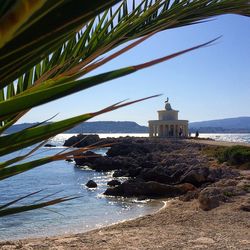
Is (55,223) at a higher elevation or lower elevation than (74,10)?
lower

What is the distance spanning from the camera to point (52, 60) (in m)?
2.18

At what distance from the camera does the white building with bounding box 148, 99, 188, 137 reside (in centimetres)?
6284

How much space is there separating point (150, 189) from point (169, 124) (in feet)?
144

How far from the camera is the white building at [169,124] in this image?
2474 inches

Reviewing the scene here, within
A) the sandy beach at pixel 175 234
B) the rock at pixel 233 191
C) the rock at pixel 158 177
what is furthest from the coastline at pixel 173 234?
the rock at pixel 158 177

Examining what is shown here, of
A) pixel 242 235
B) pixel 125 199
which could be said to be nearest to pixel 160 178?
pixel 125 199

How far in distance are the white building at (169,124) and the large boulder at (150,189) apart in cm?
4260

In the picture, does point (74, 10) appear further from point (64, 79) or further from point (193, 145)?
point (193, 145)

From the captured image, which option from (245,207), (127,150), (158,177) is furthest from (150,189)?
(127,150)

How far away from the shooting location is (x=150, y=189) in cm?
1934

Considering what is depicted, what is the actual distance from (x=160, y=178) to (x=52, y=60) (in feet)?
67.9

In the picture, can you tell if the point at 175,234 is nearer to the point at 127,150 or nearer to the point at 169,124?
the point at 127,150

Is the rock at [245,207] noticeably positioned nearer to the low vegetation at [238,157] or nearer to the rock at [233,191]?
the rock at [233,191]

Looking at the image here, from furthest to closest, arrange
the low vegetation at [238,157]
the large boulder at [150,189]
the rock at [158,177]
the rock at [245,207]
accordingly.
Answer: the low vegetation at [238,157], the rock at [158,177], the large boulder at [150,189], the rock at [245,207]
